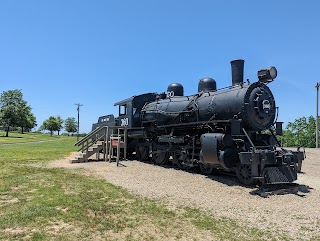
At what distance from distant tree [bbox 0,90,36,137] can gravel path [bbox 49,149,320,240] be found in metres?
59.1

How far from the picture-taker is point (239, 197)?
8594 millimetres

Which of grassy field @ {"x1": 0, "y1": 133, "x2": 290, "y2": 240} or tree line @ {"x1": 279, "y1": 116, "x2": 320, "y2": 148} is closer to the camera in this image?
grassy field @ {"x1": 0, "y1": 133, "x2": 290, "y2": 240}

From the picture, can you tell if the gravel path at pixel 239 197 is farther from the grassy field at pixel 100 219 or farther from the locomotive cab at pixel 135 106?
the locomotive cab at pixel 135 106

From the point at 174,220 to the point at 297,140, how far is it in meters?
62.0

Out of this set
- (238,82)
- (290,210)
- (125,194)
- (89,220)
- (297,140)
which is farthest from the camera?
(297,140)

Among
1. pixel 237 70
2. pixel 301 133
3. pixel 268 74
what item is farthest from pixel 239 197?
pixel 301 133

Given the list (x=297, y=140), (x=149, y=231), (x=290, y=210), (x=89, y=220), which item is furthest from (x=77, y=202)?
(x=297, y=140)

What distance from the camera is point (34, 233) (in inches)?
209

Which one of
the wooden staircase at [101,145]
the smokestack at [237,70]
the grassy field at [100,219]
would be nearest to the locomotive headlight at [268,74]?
the smokestack at [237,70]

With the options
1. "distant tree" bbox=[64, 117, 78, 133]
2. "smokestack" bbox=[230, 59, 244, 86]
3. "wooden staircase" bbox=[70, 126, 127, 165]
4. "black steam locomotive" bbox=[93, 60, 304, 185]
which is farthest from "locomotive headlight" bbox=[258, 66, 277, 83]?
"distant tree" bbox=[64, 117, 78, 133]

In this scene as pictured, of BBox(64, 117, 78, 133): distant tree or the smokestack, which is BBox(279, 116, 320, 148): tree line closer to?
the smokestack

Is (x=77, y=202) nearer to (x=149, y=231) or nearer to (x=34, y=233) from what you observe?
(x=34, y=233)

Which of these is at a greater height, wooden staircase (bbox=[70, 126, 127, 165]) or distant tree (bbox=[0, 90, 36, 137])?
distant tree (bbox=[0, 90, 36, 137])

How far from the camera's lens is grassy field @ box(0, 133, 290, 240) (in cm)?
540
